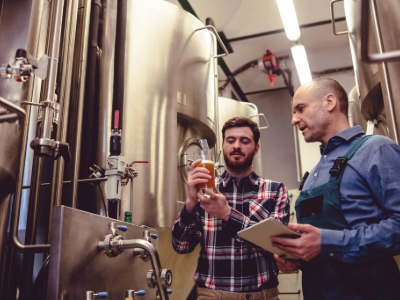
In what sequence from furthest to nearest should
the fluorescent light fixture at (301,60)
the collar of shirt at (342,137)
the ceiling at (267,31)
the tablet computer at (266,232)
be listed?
1. the ceiling at (267,31)
2. the fluorescent light fixture at (301,60)
3. the collar of shirt at (342,137)
4. the tablet computer at (266,232)

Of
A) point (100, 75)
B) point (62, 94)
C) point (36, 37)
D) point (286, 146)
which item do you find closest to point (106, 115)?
point (100, 75)

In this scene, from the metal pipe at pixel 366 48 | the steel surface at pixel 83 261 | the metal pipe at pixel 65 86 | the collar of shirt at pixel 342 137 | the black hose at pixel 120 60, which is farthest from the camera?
the black hose at pixel 120 60

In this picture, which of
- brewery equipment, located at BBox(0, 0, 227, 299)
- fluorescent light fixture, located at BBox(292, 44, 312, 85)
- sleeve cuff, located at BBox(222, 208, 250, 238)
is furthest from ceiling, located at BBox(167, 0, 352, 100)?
sleeve cuff, located at BBox(222, 208, 250, 238)

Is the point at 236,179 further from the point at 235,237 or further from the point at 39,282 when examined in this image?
the point at 39,282

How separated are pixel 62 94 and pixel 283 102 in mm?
5982

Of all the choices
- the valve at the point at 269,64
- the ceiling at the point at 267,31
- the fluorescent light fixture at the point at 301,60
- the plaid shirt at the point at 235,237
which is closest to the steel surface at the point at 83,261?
the plaid shirt at the point at 235,237

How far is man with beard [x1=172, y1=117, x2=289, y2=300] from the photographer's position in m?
1.55

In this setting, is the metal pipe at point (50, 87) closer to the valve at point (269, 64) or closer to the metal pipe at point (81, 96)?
the metal pipe at point (81, 96)

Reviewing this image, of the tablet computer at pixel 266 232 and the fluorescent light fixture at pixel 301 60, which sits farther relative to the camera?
the fluorescent light fixture at pixel 301 60

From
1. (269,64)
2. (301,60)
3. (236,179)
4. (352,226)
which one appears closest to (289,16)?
(301,60)

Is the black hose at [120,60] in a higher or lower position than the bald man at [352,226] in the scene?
higher

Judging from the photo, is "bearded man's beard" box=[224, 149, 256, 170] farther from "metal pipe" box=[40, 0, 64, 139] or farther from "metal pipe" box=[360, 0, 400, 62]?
"metal pipe" box=[360, 0, 400, 62]

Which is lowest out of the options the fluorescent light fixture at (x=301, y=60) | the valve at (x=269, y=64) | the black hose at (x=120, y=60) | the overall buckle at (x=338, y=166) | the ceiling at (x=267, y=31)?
the overall buckle at (x=338, y=166)

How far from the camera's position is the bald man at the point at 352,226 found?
115cm
